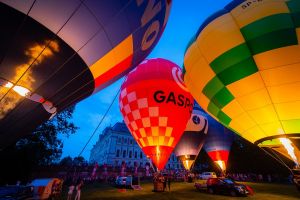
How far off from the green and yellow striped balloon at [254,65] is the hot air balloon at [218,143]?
14.8 meters

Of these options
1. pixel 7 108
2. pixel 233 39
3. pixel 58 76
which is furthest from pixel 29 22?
pixel 233 39

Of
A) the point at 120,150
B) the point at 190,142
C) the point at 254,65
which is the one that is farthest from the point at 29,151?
the point at 120,150

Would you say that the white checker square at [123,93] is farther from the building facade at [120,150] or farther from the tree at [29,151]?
the building facade at [120,150]

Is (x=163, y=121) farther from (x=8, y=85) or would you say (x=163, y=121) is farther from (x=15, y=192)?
(x=8, y=85)

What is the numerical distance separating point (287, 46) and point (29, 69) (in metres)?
7.24

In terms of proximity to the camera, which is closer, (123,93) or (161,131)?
(161,131)

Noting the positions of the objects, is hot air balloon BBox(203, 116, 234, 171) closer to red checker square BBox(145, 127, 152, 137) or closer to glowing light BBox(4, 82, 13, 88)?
red checker square BBox(145, 127, 152, 137)

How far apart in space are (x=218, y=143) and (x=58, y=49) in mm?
21355

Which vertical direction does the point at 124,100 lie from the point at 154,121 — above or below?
above

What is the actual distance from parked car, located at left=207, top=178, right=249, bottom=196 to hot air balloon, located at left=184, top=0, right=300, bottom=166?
561 centimetres

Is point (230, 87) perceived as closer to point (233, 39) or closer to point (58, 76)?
point (233, 39)

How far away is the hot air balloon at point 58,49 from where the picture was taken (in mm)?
3299

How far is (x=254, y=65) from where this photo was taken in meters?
6.64

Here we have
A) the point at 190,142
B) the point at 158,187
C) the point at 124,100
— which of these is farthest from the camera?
the point at 190,142
